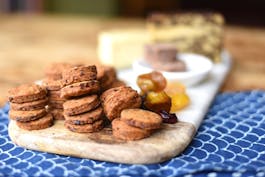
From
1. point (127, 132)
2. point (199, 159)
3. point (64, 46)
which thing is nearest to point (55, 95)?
point (127, 132)

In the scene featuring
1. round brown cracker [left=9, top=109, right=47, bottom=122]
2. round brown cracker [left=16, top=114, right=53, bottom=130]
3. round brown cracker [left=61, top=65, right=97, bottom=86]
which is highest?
round brown cracker [left=61, top=65, right=97, bottom=86]

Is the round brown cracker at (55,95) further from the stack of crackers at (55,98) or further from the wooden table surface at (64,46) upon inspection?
the wooden table surface at (64,46)

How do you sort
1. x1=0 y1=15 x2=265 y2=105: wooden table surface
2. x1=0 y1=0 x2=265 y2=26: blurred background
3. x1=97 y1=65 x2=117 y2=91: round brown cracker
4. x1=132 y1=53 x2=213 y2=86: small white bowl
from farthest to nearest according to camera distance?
1. x1=0 y1=0 x2=265 y2=26: blurred background
2. x1=0 y1=15 x2=265 y2=105: wooden table surface
3. x1=132 y1=53 x2=213 y2=86: small white bowl
4. x1=97 y1=65 x2=117 y2=91: round brown cracker

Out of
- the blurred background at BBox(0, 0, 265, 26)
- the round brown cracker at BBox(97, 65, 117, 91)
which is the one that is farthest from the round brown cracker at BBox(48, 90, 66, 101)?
the blurred background at BBox(0, 0, 265, 26)

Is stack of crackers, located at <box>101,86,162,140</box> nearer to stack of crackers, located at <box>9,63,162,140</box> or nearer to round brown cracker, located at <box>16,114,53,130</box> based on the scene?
Result: stack of crackers, located at <box>9,63,162,140</box>

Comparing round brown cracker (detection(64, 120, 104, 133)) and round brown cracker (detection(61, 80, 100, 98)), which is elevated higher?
round brown cracker (detection(61, 80, 100, 98))

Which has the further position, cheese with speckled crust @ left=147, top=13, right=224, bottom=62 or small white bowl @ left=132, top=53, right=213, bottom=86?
cheese with speckled crust @ left=147, top=13, right=224, bottom=62

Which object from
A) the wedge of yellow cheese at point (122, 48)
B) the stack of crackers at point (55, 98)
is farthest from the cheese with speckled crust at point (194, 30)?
the stack of crackers at point (55, 98)

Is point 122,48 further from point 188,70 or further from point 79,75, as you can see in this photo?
point 79,75
